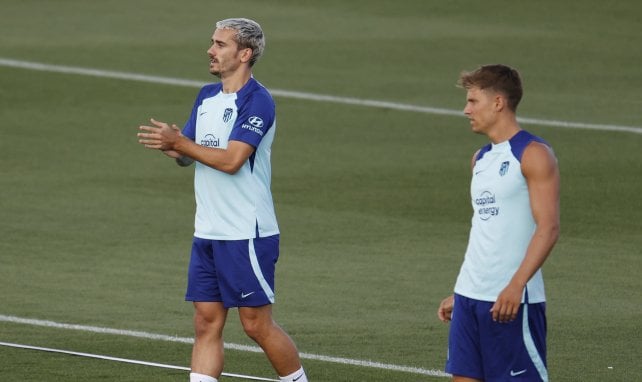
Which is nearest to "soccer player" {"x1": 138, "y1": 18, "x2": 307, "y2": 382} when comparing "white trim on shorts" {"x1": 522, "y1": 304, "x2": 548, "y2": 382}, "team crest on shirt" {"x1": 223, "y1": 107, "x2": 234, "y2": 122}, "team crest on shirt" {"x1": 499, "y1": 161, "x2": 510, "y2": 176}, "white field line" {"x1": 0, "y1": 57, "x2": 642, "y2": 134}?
"team crest on shirt" {"x1": 223, "y1": 107, "x2": 234, "y2": 122}

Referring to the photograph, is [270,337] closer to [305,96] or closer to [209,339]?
[209,339]

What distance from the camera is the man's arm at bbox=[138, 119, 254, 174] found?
26.7 feet

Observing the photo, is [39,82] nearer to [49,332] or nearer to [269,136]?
[49,332]

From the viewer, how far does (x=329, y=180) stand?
18.2 meters

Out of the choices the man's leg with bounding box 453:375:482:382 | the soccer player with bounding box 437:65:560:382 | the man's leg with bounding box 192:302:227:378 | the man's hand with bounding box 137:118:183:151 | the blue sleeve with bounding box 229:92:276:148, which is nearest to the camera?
the soccer player with bounding box 437:65:560:382

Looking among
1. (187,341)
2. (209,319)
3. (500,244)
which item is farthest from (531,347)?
(187,341)

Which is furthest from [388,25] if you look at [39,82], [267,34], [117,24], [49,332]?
[49,332]

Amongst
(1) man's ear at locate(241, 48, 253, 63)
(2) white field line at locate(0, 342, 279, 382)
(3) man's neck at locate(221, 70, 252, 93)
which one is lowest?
(2) white field line at locate(0, 342, 279, 382)

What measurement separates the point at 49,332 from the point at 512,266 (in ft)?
16.4

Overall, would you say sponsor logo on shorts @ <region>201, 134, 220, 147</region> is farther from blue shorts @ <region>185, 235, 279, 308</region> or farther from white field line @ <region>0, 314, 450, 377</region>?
white field line @ <region>0, 314, 450, 377</region>

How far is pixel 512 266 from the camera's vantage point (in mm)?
7117

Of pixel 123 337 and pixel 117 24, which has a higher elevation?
pixel 117 24

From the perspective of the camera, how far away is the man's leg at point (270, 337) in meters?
8.55

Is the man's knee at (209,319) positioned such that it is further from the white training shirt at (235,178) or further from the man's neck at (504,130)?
the man's neck at (504,130)
